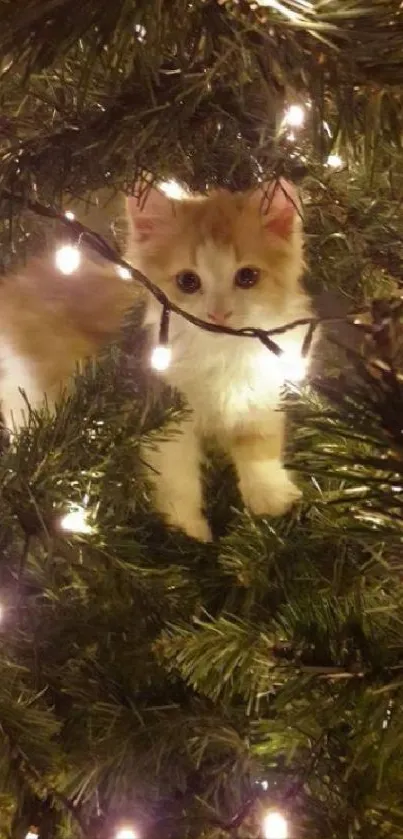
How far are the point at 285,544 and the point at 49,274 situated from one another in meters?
0.75

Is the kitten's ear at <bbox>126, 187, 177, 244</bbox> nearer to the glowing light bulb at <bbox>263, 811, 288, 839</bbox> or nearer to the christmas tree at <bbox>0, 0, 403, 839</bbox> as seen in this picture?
the christmas tree at <bbox>0, 0, 403, 839</bbox>

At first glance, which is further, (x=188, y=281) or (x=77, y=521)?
(x=188, y=281)

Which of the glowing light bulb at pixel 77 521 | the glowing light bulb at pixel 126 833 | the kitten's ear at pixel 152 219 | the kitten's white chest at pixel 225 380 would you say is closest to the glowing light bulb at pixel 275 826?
the glowing light bulb at pixel 126 833

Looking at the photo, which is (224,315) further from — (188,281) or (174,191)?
(174,191)

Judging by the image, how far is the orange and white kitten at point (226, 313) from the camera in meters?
1.08

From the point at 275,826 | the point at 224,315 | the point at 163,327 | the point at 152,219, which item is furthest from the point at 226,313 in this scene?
the point at 275,826

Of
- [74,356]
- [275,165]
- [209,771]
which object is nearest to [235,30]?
[275,165]

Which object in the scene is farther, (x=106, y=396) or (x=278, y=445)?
(x=278, y=445)

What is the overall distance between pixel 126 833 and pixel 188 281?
724 millimetres

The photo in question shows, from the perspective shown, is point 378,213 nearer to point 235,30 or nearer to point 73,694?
point 235,30

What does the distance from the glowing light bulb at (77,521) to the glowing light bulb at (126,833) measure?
27 cm

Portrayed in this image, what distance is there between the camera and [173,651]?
70 cm

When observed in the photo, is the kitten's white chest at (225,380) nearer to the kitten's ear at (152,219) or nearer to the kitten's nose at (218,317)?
the kitten's nose at (218,317)

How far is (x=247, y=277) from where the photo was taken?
1.12 m
